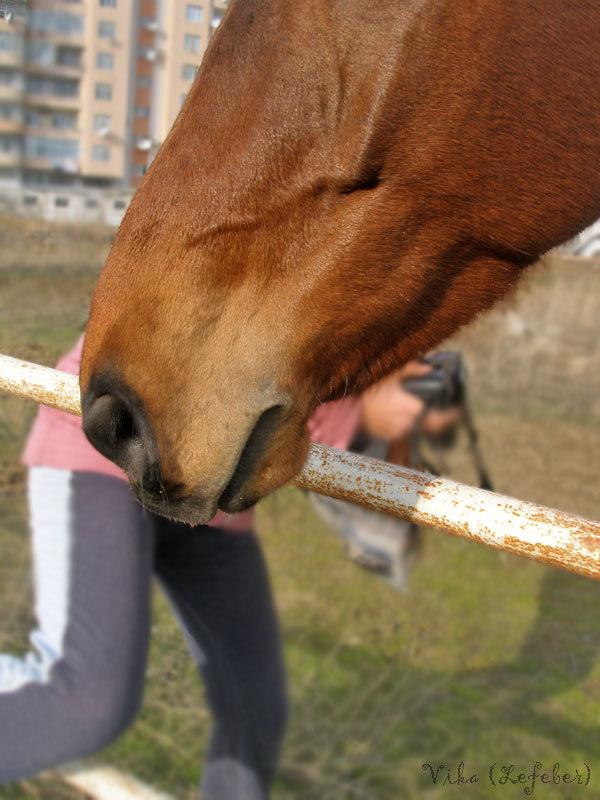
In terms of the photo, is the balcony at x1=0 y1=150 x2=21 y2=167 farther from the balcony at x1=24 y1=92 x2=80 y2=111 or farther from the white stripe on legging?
the white stripe on legging

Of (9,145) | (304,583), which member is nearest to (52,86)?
(9,145)

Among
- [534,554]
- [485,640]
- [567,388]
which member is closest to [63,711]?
[534,554]

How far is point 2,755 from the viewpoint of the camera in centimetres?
137

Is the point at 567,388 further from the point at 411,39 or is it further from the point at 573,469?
the point at 411,39

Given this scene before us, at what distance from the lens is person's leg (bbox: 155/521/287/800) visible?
158 centimetres

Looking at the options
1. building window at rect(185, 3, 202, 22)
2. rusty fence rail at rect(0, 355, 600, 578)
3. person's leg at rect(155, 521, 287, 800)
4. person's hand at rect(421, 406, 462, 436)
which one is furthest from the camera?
person's hand at rect(421, 406, 462, 436)

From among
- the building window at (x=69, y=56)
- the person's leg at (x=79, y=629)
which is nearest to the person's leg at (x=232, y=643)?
the person's leg at (x=79, y=629)

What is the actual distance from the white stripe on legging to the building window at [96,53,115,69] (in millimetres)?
766

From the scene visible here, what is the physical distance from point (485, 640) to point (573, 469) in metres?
1.69

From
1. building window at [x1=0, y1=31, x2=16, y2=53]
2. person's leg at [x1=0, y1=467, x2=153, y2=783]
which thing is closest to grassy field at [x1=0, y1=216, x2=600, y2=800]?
building window at [x1=0, y1=31, x2=16, y2=53]

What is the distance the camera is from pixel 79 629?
1.39 metres

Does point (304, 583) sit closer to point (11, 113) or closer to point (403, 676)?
point (403, 676)

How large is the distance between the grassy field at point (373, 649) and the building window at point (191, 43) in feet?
1.65

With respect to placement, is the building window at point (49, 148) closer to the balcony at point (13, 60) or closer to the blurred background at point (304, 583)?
the blurred background at point (304, 583)
